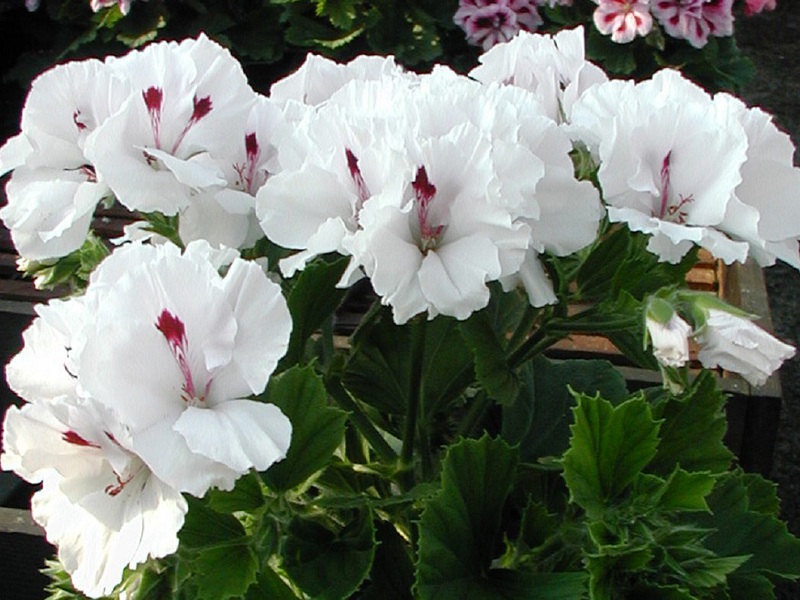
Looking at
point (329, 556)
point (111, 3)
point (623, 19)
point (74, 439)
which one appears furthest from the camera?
point (111, 3)

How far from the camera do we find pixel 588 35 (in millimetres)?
2203

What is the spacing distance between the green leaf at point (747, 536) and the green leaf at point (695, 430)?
0.03 meters

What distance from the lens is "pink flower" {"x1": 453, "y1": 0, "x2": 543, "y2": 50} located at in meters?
2.07

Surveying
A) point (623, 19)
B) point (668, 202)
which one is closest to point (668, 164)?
point (668, 202)

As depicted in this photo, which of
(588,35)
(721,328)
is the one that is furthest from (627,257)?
(588,35)

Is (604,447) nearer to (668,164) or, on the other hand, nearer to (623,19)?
(668,164)

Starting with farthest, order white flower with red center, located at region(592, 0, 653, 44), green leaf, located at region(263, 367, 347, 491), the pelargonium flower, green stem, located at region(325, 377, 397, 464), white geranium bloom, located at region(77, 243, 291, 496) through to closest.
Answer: the pelargonium flower, white flower with red center, located at region(592, 0, 653, 44), green stem, located at region(325, 377, 397, 464), green leaf, located at region(263, 367, 347, 491), white geranium bloom, located at region(77, 243, 291, 496)

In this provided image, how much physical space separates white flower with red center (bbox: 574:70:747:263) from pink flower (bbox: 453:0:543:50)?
142 cm

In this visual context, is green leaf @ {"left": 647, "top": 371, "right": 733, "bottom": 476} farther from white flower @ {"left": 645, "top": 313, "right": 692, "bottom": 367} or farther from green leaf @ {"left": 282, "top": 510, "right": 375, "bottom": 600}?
green leaf @ {"left": 282, "top": 510, "right": 375, "bottom": 600}

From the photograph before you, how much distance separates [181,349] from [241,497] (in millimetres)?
110

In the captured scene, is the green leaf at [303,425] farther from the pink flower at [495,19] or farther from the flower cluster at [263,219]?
the pink flower at [495,19]

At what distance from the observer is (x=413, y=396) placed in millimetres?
727

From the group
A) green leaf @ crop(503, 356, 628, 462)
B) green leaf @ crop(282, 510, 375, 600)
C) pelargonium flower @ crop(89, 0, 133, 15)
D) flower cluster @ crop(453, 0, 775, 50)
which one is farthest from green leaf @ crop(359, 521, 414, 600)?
pelargonium flower @ crop(89, 0, 133, 15)

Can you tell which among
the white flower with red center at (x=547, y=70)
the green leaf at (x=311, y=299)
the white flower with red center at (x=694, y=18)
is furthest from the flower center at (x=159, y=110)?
the white flower with red center at (x=694, y=18)
